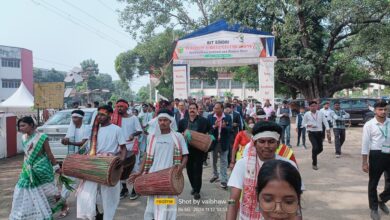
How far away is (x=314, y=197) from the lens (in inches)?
246

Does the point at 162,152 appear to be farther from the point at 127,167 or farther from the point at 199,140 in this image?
the point at 199,140

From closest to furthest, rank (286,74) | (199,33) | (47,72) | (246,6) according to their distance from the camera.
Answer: (199,33), (246,6), (286,74), (47,72)

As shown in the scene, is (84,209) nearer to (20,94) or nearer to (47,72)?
(20,94)

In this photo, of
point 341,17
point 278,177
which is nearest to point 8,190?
point 278,177

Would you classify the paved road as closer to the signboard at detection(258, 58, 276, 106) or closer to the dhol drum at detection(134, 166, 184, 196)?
the dhol drum at detection(134, 166, 184, 196)

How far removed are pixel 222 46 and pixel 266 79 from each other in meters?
2.24

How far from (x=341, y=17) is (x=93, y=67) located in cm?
6598

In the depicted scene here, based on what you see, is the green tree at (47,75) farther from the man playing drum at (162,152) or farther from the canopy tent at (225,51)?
the man playing drum at (162,152)

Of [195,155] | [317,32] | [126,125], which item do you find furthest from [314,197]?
[317,32]

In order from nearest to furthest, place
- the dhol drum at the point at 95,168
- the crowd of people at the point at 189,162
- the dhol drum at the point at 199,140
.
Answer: the crowd of people at the point at 189,162 < the dhol drum at the point at 95,168 < the dhol drum at the point at 199,140

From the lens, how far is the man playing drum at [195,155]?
20.7 feet

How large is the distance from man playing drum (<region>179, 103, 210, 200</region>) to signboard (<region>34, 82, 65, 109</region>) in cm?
987

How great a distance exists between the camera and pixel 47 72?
74.2 meters

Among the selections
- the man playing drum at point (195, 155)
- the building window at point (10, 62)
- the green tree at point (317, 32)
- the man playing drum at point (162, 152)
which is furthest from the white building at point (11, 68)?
the man playing drum at point (162, 152)
